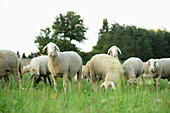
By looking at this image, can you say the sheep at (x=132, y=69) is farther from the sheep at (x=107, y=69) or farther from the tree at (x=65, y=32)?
the tree at (x=65, y=32)

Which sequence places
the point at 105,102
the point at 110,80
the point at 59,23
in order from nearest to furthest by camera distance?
the point at 105,102 → the point at 110,80 → the point at 59,23

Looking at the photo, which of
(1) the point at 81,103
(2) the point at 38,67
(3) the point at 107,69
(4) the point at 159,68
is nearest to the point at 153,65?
(4) the point at 159,68

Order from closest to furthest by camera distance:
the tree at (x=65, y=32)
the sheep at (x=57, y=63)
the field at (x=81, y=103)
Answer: the field at (x=81, y=103), the sheep at (x=57, y=63), the tree at (x=65, y=32)

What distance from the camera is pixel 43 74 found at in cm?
894

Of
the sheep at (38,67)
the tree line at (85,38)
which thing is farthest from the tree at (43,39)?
the sheep at (38,67)

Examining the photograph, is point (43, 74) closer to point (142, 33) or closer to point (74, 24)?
point (74, 24)

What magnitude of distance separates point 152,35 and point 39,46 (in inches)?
1165

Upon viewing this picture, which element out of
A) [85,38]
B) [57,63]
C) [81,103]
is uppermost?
[85,38]

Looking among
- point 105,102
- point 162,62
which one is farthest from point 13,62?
point 162,62

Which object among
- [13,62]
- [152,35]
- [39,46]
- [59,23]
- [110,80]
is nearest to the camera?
[110,80]

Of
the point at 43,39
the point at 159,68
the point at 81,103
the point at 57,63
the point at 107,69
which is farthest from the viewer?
the point at 43,39

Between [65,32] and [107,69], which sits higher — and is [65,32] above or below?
above

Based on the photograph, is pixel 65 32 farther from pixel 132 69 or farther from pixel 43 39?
pixel 132 69

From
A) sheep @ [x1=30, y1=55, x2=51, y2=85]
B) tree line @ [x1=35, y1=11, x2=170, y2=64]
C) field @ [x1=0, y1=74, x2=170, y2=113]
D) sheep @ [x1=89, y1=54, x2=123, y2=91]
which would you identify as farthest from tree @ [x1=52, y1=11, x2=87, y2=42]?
field @ [x1=0, y1=74, x2=170, y2=113]
